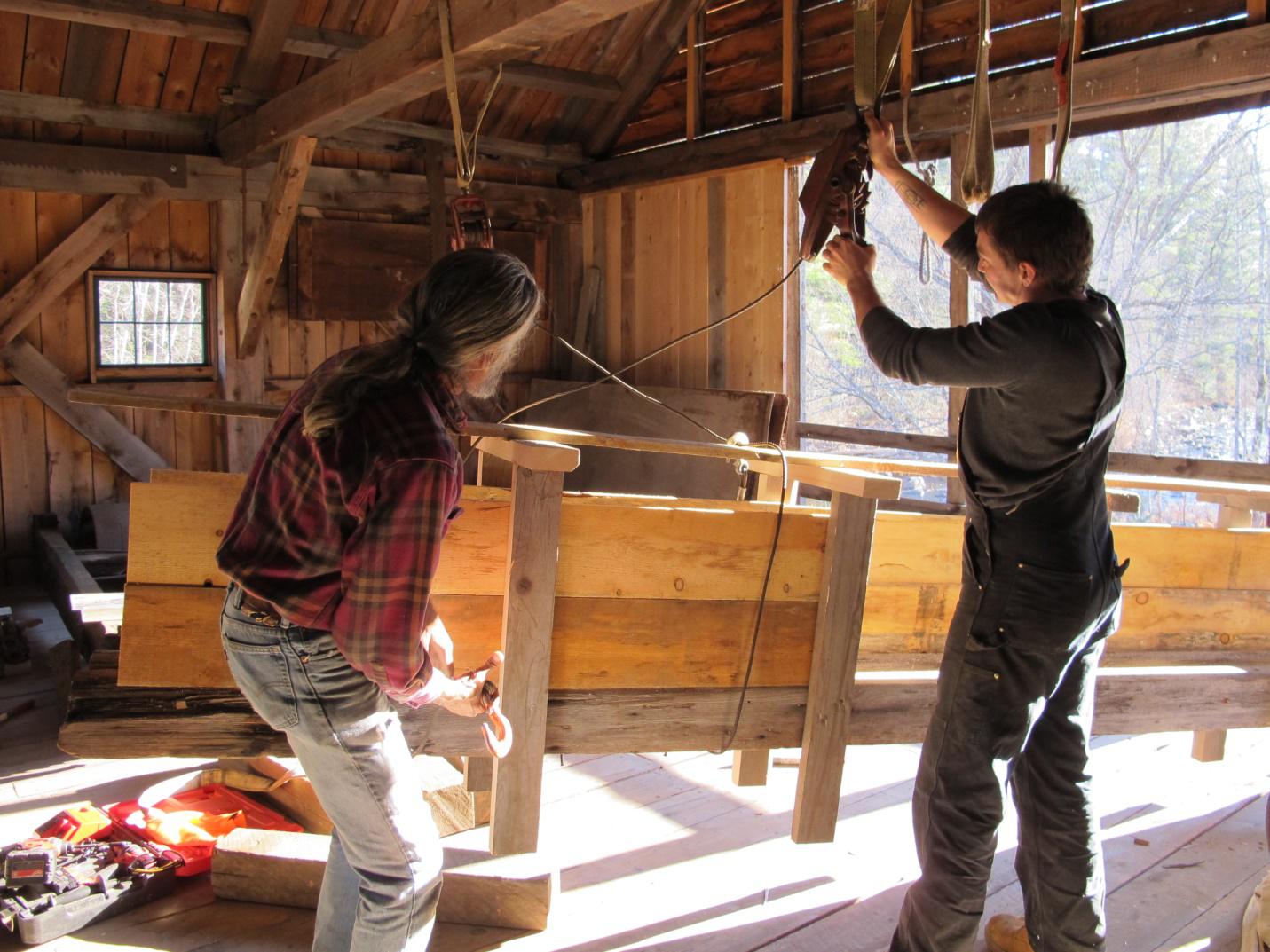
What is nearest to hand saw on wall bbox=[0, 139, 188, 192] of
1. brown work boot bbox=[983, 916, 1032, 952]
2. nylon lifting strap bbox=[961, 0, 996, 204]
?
nylon lifting strap bbox=[961, 0, 996, 204]

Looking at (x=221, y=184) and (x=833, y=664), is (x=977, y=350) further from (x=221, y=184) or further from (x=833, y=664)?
(x=221, y=184)

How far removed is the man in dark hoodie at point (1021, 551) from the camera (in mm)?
2230

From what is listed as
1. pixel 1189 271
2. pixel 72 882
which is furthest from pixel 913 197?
pixel 1189 271

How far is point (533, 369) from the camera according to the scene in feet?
30.1

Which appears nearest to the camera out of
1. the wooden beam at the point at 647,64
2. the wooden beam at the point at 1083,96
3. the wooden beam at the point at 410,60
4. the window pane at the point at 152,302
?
the wooden beam at the point at 410,60

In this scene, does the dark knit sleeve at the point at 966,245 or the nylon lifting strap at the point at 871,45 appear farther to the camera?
the dark knit sleeve at the point at 966,245

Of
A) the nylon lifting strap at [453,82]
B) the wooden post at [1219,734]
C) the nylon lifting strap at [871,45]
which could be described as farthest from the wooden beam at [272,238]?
the wooden post at [1219,734]

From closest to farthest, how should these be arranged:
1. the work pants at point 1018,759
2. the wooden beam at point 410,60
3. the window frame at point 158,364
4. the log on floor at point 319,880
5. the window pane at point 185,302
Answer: the work pants at point 1018,759, the log on floor at point 319,880, the wooden beam at point 410,60, the window frame at point 158,364, the window pane at point 185,302

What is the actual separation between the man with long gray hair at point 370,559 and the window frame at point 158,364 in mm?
5967

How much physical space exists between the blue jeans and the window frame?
596 centimetres

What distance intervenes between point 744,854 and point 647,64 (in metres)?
6.44

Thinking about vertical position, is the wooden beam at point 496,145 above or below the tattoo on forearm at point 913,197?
above

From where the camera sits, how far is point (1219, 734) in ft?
10.5

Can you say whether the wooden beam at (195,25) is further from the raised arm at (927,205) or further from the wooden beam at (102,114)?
the raised arm at (927,205)
